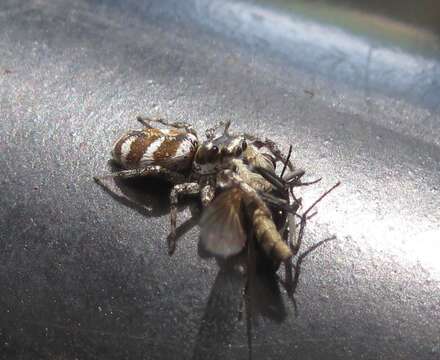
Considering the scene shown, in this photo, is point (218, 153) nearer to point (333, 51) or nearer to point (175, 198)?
point (175, 198)

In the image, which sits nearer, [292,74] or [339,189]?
[339,189]

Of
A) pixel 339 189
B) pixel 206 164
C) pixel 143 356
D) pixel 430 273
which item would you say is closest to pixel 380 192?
pixel 339 189

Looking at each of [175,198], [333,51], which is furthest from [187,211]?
[333,51]

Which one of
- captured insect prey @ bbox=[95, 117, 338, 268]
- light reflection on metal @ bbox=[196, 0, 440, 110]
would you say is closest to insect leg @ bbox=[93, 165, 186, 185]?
captured insect prey @ bbox=[95, 117, 338, 268]

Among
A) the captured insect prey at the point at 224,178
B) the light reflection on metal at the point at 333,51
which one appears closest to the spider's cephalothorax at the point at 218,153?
the captured insect prey at the point at 224,178

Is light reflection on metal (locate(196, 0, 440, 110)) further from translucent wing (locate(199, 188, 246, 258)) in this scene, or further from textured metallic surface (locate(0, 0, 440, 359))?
translucent wing (locate(199, 188, 246, 258))

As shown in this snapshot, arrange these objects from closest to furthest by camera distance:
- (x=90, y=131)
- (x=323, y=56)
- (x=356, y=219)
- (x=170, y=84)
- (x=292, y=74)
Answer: (x=356, y=219) < (x=90, y=131) < (x=170, y=84) < (x=292, y=74) < (x=323, y=56)

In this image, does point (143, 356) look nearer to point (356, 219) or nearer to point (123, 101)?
point (356, 219)

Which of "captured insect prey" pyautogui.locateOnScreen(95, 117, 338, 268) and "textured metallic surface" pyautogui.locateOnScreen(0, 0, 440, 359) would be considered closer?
"textured metallic surface" pyautogui.locateOnScreen(0, 0, 440, 359)
